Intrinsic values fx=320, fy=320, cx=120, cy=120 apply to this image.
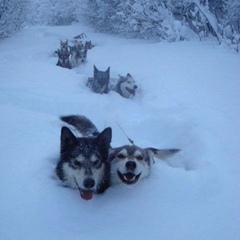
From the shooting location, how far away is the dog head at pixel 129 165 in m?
2.89

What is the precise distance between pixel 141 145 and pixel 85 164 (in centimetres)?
175

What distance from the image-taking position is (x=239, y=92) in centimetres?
535

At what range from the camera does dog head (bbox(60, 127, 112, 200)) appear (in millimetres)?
2631

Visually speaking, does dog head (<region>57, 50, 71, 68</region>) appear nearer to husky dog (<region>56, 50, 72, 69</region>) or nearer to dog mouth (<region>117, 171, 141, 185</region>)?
husky dog (<region>56, 50, 72, 69</region>)

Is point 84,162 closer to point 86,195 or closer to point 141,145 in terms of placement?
point 86,195

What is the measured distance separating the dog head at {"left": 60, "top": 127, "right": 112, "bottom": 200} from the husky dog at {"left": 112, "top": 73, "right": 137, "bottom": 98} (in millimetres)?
3708

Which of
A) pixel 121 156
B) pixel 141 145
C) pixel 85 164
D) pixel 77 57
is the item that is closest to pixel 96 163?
pixel 85 164

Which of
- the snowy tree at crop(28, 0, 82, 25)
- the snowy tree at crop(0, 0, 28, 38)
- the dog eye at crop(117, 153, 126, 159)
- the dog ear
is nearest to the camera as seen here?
the dog eye at crop(117, 153, 126, 159)

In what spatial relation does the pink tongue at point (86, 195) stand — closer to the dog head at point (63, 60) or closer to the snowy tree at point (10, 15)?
the dog head at point (63, 60)

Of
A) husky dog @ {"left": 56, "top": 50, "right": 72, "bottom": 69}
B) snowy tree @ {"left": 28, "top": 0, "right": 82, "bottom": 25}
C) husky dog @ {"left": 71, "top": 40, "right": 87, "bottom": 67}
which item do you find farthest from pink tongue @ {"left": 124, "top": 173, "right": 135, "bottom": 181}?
snowy tree @ {"left": 28, "top": 0, "right": 82, "bottom": 25}

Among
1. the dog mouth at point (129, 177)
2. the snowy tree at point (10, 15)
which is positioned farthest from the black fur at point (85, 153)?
the snowy tree at point (10, 15)

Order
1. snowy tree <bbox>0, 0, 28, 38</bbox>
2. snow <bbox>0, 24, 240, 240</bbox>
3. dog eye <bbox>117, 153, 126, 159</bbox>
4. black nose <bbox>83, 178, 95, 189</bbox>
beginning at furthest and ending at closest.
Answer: snowy tree <bbox>0, 0, 28, 38</bbox> → dog eye <bbox>117, 153, 126, 159</bbox> → black nose <bbox>83, 178, 95, 189</bbox> → snow <bbox>0, 24, 240, 240</bbox>

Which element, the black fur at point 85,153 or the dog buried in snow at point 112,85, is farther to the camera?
the dog buried in snow at point 112,85

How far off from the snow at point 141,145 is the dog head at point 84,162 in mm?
104
